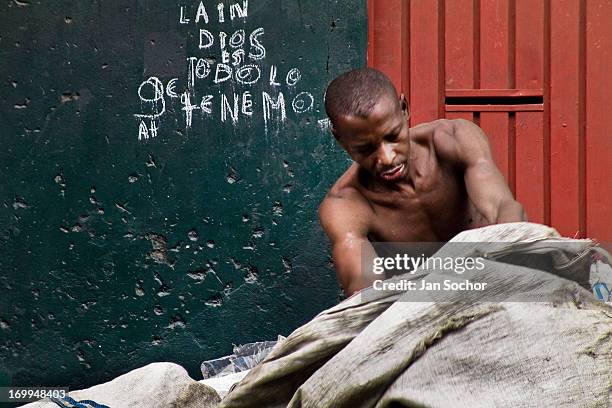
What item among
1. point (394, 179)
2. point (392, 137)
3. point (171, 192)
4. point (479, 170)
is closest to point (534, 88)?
point (479, 170)

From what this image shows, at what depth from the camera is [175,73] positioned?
3.95 meters

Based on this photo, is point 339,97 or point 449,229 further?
point 449,229

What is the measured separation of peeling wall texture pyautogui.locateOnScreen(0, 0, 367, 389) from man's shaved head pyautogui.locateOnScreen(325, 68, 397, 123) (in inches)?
44.2

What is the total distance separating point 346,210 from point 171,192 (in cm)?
119

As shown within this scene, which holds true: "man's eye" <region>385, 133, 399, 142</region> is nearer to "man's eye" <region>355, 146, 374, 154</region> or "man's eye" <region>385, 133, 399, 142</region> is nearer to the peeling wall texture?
"man's eye" <region>355, 146, 374, 154</region>

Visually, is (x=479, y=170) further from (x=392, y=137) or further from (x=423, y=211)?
(x=392, y=137)

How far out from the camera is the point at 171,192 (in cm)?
394

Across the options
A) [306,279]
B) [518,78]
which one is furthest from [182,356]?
[518,78]

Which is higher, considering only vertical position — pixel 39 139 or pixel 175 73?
pixel 175 73

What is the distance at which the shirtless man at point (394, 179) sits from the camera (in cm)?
270

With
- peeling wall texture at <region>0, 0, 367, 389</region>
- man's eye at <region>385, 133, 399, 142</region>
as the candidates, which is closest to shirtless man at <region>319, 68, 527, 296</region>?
man's eye at <region>385, 133, 399, 142</region>

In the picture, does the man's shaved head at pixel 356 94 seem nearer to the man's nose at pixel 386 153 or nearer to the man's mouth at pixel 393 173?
Answer: the man's nose at pixel 386 153

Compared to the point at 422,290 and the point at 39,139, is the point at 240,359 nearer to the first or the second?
the point at 39,139

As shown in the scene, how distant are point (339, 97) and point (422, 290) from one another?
4.01ft
